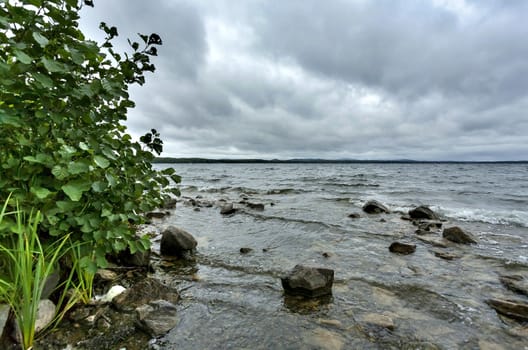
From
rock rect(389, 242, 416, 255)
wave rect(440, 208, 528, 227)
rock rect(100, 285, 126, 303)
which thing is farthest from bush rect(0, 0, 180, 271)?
wave rect(440, 208, 528, 227)

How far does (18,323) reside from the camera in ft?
7.34

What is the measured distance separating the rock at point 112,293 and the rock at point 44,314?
563 millimetres

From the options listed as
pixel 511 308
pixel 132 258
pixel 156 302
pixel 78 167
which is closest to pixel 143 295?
pixel 156 302

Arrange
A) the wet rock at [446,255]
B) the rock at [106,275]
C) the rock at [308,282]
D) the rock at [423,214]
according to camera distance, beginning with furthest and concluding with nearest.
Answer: the rock at [423,214] < the wet rock at [446,255] < the rock at [308,282] < the rock at [106,275]

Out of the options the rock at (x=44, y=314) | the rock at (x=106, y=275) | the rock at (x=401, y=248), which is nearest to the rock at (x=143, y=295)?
the rock at (x=106, y=275)

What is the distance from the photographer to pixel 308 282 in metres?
3.95

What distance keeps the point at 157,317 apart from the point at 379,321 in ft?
9.10

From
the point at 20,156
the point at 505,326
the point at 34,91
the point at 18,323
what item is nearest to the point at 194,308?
the point at 18,323

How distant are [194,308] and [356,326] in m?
2.12

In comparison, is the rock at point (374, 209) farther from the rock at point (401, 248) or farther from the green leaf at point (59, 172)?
the green leaf at point (59, 172)

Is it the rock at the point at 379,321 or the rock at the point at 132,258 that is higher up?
the rock at the point at 132,258

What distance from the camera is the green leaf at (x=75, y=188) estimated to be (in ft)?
6.98

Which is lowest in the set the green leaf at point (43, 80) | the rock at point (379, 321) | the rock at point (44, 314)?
the rock at point (379, 321)

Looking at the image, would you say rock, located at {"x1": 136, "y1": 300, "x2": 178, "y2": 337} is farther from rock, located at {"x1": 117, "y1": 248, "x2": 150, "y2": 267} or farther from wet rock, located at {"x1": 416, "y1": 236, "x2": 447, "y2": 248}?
wet rock, located at {"x1": 416, "y1": 236, "x2": 447, "y2": 248}
